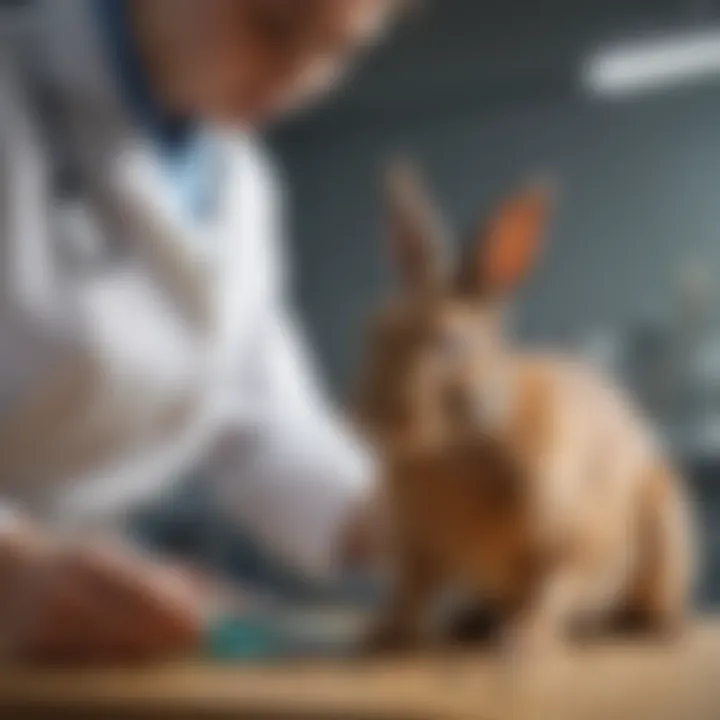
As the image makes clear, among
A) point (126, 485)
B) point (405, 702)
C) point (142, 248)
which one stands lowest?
point (405, 702)

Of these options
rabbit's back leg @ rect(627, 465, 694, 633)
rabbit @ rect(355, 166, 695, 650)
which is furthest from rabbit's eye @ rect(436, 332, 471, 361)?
rabbit's back leg @ rect(627, 465, 694, 633)

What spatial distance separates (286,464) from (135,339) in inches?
3.5

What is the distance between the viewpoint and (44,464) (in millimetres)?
630

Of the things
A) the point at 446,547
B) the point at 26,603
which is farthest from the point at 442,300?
the point at 26,603

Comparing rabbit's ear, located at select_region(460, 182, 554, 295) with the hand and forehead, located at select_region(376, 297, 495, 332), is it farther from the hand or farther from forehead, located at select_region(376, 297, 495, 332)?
the hand

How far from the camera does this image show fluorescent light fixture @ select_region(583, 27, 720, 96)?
667 mm

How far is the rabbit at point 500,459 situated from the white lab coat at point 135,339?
0.11 feet

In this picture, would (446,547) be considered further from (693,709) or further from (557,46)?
(557,46)

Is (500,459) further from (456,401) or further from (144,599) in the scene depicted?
(144,599)

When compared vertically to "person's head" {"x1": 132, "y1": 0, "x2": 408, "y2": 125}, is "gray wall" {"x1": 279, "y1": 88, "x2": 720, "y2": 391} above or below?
below

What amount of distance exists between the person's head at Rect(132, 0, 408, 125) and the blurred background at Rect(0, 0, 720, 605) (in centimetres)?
2

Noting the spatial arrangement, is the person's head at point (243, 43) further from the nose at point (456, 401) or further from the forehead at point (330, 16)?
the nose at point (456, 401)

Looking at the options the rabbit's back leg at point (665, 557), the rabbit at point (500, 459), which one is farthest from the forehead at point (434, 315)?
the rabbit's back leg at point (665, 557)

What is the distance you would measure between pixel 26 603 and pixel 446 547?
18 centimetres
